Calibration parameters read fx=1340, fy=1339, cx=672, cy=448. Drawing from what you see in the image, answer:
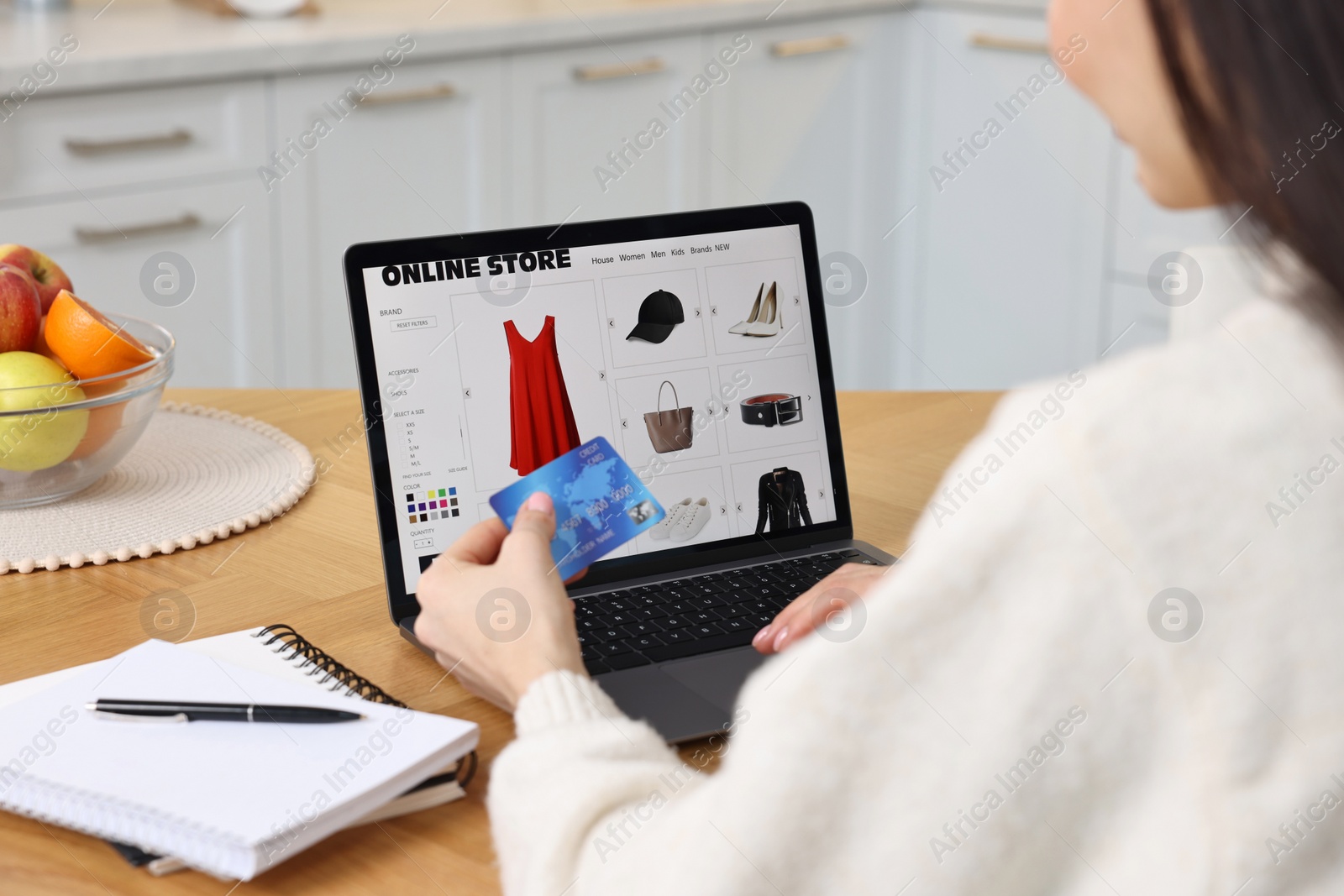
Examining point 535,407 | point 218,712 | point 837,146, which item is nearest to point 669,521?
point 535,407

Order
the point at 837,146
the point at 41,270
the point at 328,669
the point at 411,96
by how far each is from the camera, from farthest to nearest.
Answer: the point at 837,146 < the point at 411,96 < the point at 41,270 < the point at 328,669

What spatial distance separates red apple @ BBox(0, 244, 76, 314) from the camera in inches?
45.1

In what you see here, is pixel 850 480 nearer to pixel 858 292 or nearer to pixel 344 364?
pixel 344 364

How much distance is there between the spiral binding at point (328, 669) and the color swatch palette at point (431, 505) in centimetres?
11

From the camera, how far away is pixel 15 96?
6.76ft

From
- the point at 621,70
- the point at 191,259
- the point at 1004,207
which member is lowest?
the point at 191,259

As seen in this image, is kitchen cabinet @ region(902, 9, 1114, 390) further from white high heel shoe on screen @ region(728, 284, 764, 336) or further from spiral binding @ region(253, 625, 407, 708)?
spiral binding @ region(253, 625, 407, 708)

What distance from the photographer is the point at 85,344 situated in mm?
1076

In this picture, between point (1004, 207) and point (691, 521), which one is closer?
point (691, 521)

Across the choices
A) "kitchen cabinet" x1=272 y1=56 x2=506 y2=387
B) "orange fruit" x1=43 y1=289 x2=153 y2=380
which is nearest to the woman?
"orange fruit" x1=43 y1=289 x2=153 y2=380

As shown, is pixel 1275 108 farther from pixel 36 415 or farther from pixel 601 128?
pixel 601 128

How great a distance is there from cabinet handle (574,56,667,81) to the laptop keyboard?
1.88 m

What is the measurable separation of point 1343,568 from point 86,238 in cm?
216

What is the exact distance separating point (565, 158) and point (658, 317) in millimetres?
1823
